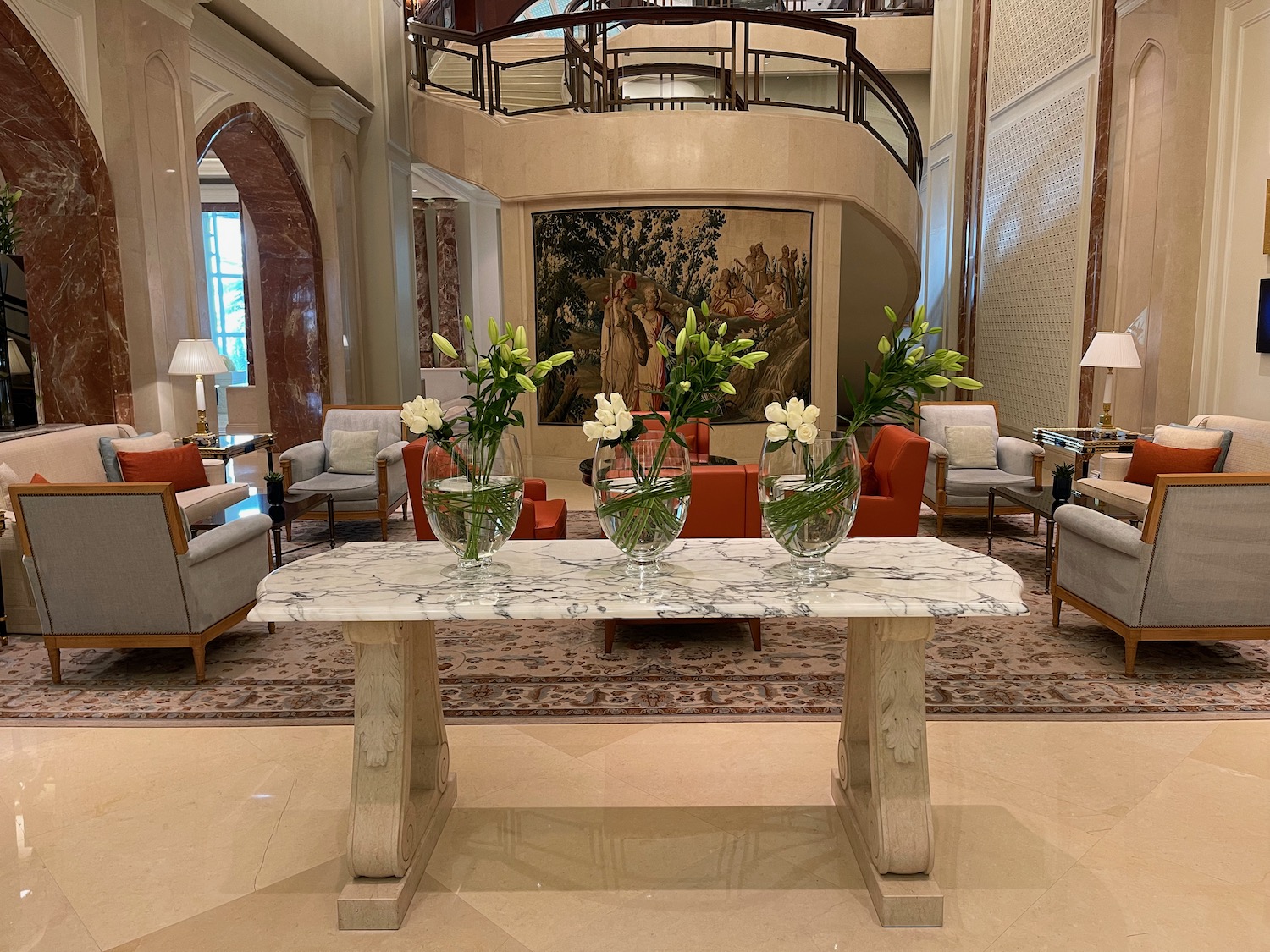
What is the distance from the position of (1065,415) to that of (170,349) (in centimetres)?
776

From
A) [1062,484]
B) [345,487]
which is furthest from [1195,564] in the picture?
[345,487]

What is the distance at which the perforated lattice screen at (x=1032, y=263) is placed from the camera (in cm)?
899

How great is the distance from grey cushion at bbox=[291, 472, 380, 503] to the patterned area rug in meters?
1.88

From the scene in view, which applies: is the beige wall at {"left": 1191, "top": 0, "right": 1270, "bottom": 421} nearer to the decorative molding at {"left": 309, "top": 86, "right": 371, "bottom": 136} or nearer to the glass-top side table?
the glass-top side table

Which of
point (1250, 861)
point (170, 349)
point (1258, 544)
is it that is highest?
point (170, 349)

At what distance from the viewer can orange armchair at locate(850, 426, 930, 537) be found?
5355mm

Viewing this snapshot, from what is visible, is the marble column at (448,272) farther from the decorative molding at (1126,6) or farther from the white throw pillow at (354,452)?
the decorative molding at (1126,6)

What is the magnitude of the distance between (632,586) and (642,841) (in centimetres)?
98

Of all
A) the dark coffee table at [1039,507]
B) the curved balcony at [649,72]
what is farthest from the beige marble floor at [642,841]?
the curved balcony at [649,72]

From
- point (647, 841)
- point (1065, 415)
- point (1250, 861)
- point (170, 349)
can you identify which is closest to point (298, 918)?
point (647, 841)

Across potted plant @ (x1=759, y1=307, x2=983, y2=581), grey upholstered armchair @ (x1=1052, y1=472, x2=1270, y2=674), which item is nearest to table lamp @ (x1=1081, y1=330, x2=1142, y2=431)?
grey upholstered armchair @ (x1=1052, y1=472, x2=1270, y2=674)

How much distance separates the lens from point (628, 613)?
2123 mm

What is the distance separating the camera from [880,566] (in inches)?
97.8

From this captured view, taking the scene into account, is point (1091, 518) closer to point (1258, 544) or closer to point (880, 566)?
point (1258, 544)
